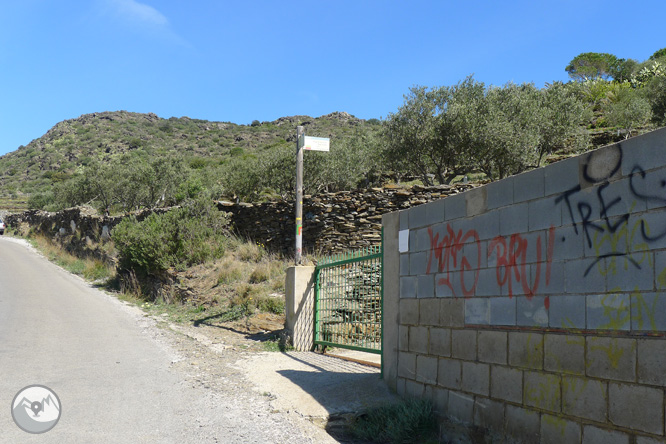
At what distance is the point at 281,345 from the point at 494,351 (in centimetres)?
575

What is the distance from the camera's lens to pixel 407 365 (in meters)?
6.27

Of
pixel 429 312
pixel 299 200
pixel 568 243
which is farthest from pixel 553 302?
pixel 299 200

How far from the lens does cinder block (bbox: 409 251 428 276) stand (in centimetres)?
612

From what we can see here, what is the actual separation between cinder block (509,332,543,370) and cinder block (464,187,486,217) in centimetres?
130

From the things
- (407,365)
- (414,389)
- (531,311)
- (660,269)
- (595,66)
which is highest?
(595,66)

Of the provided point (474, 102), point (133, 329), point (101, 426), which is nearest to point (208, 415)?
point (101, 426)

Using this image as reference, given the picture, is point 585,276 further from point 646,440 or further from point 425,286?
point 425,286

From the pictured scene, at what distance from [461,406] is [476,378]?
0.38 metres

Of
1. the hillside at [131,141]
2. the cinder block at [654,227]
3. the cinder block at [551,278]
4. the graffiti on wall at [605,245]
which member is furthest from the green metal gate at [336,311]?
the hillside at [131,141]

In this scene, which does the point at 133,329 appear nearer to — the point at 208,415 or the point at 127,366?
the point at 127,366

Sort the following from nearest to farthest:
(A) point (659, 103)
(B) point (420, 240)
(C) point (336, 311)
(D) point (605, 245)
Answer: (D) point (605, 245)
(B) point (420, 240)
(C) point (336, 311)
(A) point (659, 103)

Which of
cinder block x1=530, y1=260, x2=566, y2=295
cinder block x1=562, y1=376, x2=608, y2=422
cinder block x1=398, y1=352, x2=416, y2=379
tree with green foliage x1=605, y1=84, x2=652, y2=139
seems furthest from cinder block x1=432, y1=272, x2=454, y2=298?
tree with green foliage x1=605, y1=84, x2=652, y2=139

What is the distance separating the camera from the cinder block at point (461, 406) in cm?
505

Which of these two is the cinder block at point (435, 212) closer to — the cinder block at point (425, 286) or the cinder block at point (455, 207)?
the cinder block at point (455, 207)
